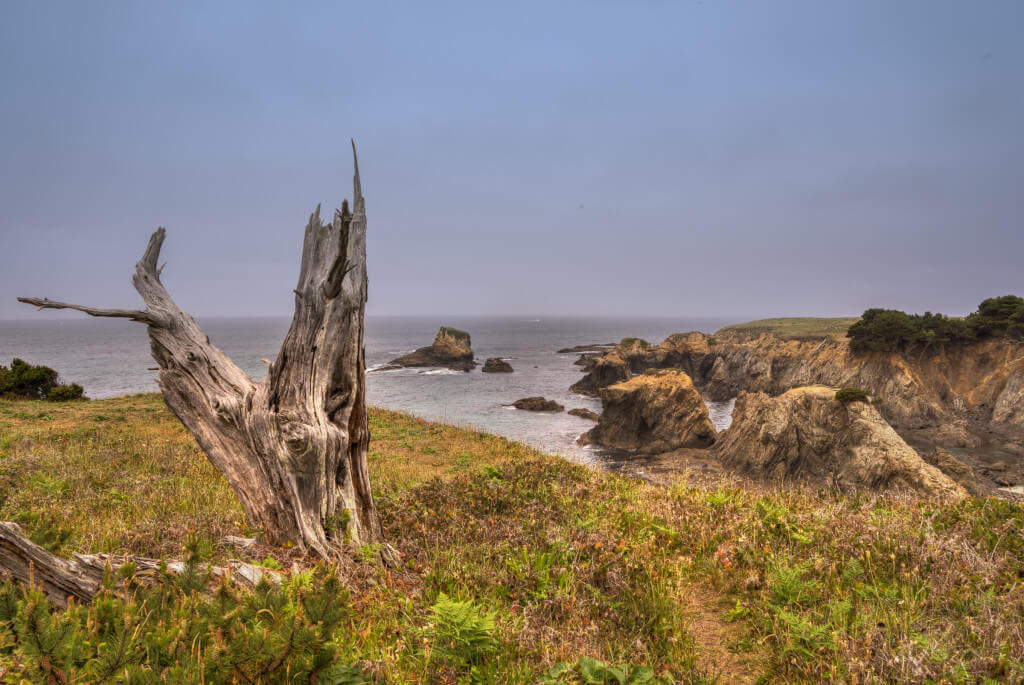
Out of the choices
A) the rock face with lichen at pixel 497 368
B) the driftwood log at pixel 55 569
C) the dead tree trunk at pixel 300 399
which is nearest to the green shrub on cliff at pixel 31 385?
the dead tree trunk at pixel 300 399

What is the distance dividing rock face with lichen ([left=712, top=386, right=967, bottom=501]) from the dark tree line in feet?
80.2

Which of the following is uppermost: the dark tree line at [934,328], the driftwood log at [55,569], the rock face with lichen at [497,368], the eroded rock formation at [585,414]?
the dark tree line at [934,328]

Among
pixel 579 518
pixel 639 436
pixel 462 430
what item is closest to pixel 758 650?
pixel 579 518

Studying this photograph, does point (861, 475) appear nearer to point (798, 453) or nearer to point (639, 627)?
point (798, 453)

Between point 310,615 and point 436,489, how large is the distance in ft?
18.0

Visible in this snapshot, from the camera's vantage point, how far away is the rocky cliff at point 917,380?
35.0 meters

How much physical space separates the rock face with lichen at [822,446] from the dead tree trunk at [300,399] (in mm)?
21138

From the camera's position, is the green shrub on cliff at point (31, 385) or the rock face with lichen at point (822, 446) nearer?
the rock face with lichen at point (822, 446)

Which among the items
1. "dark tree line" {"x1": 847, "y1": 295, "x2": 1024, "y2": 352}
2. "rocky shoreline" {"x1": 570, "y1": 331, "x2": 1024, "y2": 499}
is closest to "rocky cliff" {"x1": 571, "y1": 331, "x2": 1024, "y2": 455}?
"rocky shoreline" {"x1": 570, "y1": 331, "x2": 1024, "y2": 499}

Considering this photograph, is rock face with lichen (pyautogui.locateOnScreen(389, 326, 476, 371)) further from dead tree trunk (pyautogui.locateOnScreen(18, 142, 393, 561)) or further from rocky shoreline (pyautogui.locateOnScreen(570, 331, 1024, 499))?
dead tree trunk (pyautogui.locateOnScreen(18, 142, 393, 561))

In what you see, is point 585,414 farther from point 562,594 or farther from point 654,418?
point 562,594

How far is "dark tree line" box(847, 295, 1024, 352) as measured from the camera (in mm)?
40688

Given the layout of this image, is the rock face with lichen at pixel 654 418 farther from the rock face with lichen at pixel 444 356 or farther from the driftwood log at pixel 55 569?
the rock face with lichen at pixel 444 356

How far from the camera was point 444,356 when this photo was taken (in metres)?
84.9
